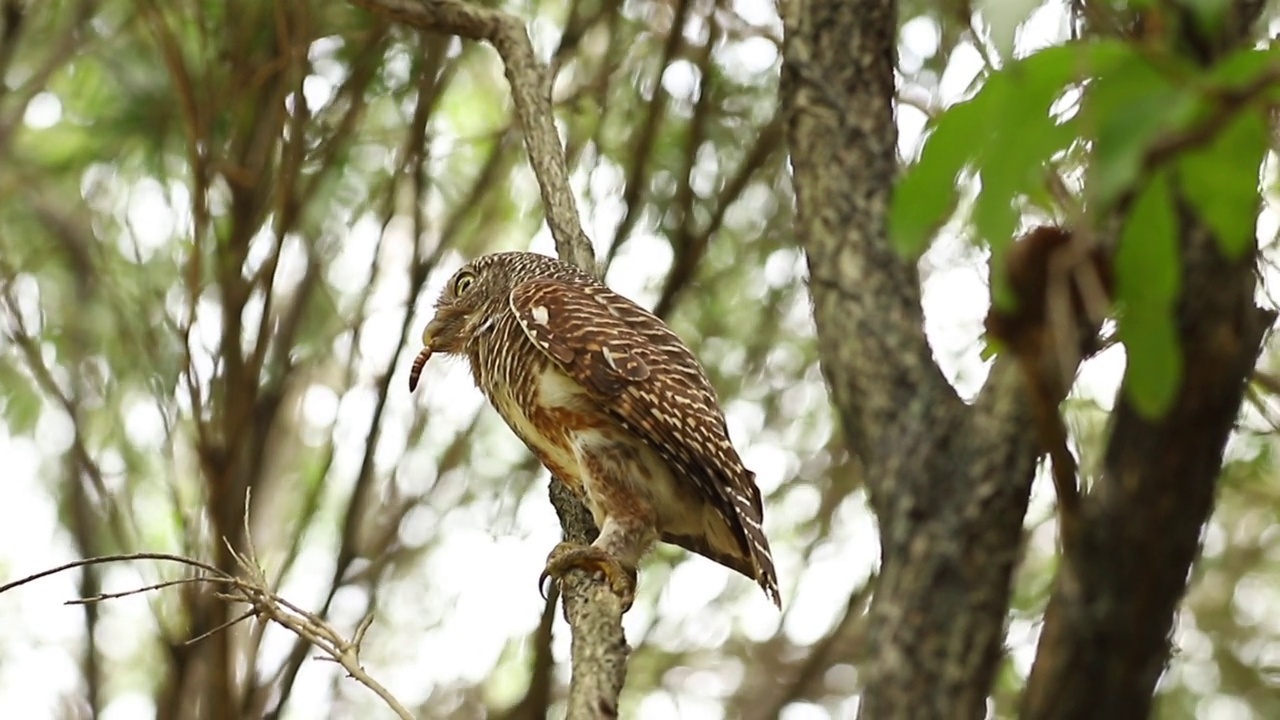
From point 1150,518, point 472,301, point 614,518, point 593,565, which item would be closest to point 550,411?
point 614,518

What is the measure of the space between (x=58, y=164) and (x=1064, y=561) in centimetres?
583

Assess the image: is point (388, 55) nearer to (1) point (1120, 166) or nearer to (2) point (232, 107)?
(2) point (232, 107)

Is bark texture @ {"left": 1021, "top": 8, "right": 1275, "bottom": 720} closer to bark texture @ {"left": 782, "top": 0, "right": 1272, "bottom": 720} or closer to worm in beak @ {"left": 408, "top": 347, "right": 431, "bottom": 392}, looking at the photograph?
bark texture @ {"left": 782, "top": 0, "right": 1272, "bottom": 720}

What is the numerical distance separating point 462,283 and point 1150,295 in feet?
13.2

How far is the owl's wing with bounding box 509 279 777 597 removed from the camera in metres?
4.02

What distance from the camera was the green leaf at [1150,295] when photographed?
1.21m

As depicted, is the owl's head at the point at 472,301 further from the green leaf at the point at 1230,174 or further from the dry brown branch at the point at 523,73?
the green leaf at the point at 1230,174

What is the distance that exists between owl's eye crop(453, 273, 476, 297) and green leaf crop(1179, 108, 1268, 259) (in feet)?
13.1

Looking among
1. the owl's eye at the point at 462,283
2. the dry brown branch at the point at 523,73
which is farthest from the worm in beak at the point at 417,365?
the dry brown branch at the point at 523,73

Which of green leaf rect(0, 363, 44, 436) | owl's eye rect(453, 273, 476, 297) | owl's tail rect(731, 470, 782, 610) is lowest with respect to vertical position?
owl's tail rect(731, 470, 782, 610)

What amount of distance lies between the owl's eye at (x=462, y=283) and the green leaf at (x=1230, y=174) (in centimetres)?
400

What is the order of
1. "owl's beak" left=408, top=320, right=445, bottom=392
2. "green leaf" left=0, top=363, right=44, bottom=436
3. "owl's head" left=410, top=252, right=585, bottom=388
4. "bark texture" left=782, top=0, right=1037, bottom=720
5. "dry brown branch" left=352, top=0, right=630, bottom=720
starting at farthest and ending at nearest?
1. "green leaf" left=0, top=363, right=44, bottom=436
2. "owl's beak" left=408, top=320, right=445, bottom=392
3. "owl's head" left=410, top=252, right=585, bottom=388
4. "dry brown branch" left=352, top=0, right=630, bottom=720
5. "bark texture" left=782, top=0, right=1037, bottom=720

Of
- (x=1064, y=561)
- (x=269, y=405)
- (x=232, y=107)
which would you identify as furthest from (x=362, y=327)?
(x=1064, y=561)

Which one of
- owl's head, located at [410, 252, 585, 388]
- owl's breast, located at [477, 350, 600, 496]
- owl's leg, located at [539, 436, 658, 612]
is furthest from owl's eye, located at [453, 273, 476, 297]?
owl's leg, located at [539, 436, 658, 612]
